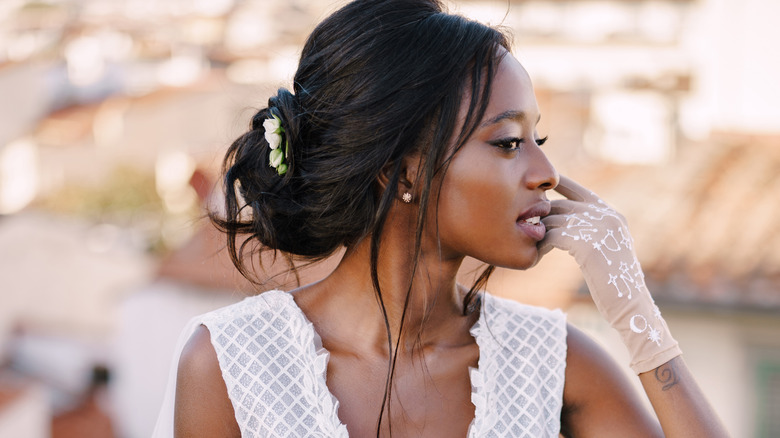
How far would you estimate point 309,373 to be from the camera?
2074mm

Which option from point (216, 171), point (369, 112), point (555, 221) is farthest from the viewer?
point (216, 171)

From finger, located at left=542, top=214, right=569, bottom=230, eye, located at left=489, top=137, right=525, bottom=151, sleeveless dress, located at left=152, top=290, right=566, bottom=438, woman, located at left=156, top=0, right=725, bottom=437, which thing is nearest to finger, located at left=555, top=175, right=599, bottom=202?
woman, located at left=156, top=0, right=725, bottom=437

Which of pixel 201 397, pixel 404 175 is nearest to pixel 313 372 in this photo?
pixel 201 397

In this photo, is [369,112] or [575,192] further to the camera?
[575,192]

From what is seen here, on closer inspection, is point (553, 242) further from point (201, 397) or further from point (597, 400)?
point (201, 397)

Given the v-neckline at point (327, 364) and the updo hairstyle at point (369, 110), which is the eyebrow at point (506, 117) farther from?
the v-neckline at point (327, 364)

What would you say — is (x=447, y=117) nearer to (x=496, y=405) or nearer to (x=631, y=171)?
(x=496, y=405)

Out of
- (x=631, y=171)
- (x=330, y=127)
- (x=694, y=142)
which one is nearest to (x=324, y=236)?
(x=330, y=127)

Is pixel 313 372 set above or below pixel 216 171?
above

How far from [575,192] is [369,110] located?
55 cm

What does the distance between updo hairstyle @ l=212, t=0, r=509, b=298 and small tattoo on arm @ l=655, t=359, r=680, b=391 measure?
60cm

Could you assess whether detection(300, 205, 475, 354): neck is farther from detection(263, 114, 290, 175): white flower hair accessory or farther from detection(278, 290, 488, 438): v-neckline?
detection(263, 114, 290, 175): white flower hair accessory

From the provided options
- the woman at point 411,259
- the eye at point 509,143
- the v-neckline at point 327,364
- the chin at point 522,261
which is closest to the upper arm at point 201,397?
the woman at point 411,259

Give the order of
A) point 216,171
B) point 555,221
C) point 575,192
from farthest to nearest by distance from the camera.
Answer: point 216,171, point 575,192, point 555,221
